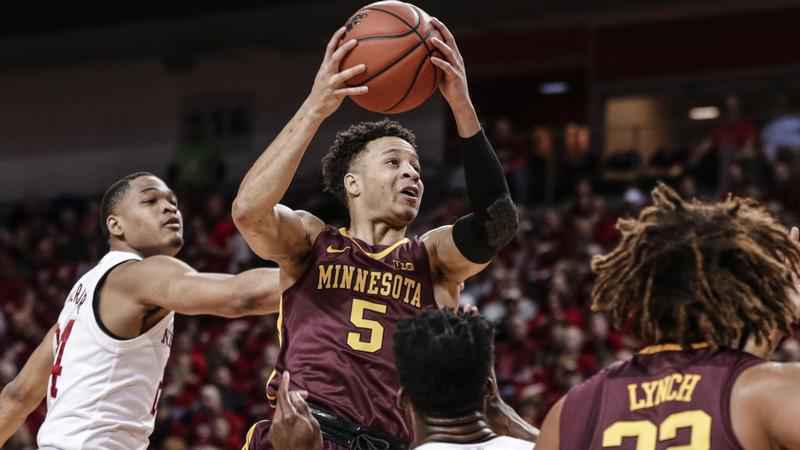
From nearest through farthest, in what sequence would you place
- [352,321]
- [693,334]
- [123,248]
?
[693,334] < [352,321] < [123,248]

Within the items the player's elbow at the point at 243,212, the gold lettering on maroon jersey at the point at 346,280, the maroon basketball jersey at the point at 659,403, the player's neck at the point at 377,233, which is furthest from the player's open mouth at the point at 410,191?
the maroon basketball jersey at the point at 659,403

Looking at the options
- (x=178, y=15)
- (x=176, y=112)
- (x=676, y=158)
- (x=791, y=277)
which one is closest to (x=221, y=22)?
(x=178, y=15)

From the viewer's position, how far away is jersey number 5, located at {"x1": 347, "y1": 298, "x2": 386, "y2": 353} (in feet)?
14.2

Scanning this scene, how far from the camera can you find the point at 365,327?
4.36 m

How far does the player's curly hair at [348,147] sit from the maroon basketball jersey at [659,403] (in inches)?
78.1

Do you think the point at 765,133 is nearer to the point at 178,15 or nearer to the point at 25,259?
the point at 178,15

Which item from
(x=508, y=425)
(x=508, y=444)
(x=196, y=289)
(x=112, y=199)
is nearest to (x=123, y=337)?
(x=196, y=289)

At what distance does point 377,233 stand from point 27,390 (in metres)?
1.66

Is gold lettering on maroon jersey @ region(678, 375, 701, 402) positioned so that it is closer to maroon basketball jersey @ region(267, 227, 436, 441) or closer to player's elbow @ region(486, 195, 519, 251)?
player's elbow @ region(486, 195, 519, 251)

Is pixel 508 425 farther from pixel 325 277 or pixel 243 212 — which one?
pixel 243 212

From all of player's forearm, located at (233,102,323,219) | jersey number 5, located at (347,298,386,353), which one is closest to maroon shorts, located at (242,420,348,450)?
jersey number 5, located at (347,298,386,353)

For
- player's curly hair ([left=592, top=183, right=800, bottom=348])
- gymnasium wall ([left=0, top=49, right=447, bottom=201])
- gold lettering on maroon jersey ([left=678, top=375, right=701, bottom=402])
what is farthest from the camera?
gymnasium wall ([left=0, top=49, right=447, bottom=201])

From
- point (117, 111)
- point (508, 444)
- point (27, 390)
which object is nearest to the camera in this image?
point (508, 444)

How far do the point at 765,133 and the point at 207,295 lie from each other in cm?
1048
